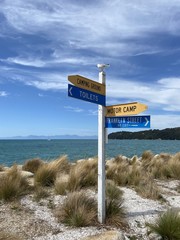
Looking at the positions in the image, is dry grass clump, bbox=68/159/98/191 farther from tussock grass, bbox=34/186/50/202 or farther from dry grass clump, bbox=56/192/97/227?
dry grass clump, bbox=56/192/97/227

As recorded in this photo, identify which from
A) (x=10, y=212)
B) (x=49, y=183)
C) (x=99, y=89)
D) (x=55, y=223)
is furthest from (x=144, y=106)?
(x=49, y=183)

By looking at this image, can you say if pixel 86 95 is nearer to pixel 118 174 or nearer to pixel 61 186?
pixel 61 186

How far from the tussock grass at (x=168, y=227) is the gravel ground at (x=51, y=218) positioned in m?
0.22

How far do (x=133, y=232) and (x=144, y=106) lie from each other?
2.11m

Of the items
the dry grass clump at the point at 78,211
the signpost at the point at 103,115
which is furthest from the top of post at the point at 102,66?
the dry grass clump at the point at 78,211

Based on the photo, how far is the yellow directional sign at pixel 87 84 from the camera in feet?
19.3

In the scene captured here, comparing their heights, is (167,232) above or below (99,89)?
below

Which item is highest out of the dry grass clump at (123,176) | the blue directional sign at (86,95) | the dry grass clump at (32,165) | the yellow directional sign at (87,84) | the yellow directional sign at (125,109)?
the yellow directional sign at (87,84)

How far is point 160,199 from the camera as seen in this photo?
848cm

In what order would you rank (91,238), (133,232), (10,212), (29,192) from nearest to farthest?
(91,238) < (133,232) < (10,212) < (29,192)

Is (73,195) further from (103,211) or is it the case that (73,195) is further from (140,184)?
(140,184)

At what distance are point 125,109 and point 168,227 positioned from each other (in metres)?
2.06

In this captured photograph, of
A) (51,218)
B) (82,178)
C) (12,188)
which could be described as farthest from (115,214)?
(82,178)

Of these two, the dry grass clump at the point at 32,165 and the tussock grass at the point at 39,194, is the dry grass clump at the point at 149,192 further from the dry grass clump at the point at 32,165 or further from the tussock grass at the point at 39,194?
the dry grass clump at the point at 32,165
